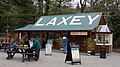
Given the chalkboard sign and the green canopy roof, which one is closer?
the chalkboard sign

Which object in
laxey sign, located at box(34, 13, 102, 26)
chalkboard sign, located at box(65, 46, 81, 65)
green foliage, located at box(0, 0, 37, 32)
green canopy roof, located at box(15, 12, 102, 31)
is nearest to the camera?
chalkboard sign, located at box(65, 46, 81, 65)

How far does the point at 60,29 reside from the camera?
27.7 meters

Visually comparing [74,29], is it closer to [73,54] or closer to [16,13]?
[73,54]

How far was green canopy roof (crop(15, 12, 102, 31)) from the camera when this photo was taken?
87.4ft

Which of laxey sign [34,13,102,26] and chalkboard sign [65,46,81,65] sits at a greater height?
laxey sign [34,13,102,26]

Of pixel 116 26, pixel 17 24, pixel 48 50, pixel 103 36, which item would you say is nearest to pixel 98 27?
pixel 103 36

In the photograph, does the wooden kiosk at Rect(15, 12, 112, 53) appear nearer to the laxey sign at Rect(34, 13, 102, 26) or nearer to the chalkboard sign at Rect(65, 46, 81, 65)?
the laxey sign at Rect(34, 13, 102, 26)

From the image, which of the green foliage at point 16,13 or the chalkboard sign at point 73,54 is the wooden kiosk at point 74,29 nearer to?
the green foliage at point 16,13

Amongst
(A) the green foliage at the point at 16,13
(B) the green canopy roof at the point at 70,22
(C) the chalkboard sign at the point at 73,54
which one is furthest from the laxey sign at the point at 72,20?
(C) the chalkboard sign at the point at 73,54

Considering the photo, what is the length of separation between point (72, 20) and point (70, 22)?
379 millimetres

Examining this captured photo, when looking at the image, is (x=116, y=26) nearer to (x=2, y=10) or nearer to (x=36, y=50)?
(x=2, y=10)

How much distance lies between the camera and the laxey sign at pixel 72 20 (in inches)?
1073

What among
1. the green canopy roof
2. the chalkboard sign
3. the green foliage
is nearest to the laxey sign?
the green canopy roof

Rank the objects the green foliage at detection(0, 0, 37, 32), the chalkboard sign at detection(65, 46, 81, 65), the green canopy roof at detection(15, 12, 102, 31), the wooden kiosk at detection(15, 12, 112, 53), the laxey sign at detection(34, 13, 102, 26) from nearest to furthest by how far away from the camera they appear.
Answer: the chalkboard sign at detection(65, 46, 81, 65) → the wooden kiosk at detection(15, 12, 112, 53) → the green canopy roof at detection(15, 12, 102, 31) → the laxey sign at detection(34, 13, 102, 26) → the green foliage at detection(0, 0, 37, 32)
